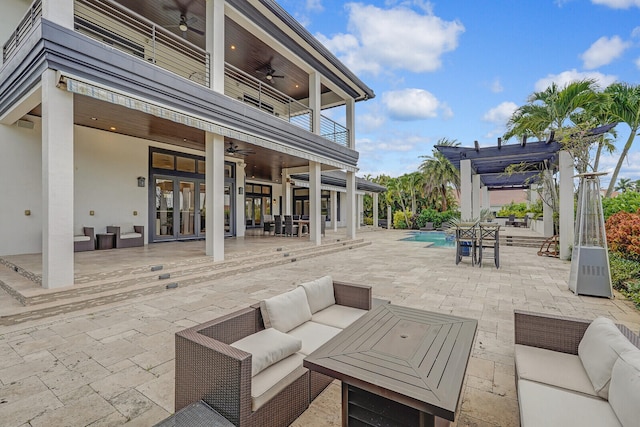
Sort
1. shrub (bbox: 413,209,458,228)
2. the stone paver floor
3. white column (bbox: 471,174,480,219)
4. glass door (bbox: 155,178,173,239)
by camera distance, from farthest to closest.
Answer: shrub (bbox: 413,209,458,228)
white column (bbox: 471,174,480,219)
glass door (bbox: 155,178,173,239)
the stone paver floor

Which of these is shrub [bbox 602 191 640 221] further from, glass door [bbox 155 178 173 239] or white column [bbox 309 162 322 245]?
glass door [bbox 155 178 173 239]

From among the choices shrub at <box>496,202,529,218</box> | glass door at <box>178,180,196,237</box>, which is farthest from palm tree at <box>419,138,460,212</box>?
glass door at <box>178,180,196,237</box>

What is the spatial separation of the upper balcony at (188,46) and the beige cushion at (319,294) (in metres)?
5.62

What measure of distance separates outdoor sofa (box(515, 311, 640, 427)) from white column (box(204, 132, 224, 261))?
250 inches

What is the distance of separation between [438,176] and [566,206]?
1606cm

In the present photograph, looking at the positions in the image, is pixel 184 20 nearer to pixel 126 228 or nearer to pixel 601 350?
pixel 126 228

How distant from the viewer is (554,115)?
10633 mm

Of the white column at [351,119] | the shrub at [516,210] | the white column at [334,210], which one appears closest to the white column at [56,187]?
the white column at [351,119]

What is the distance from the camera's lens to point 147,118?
7117mm

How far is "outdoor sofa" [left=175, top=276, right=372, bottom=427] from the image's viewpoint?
1.90 metres

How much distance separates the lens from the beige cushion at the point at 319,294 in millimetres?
3463

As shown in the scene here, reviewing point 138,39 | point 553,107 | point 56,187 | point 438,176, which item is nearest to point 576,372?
point 56,187

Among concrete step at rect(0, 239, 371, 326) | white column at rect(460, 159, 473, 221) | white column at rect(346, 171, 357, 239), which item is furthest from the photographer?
→ white column at rect(346, 171, 357, 239)

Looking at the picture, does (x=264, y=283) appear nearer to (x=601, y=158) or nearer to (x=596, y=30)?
(x=601, y=158)
